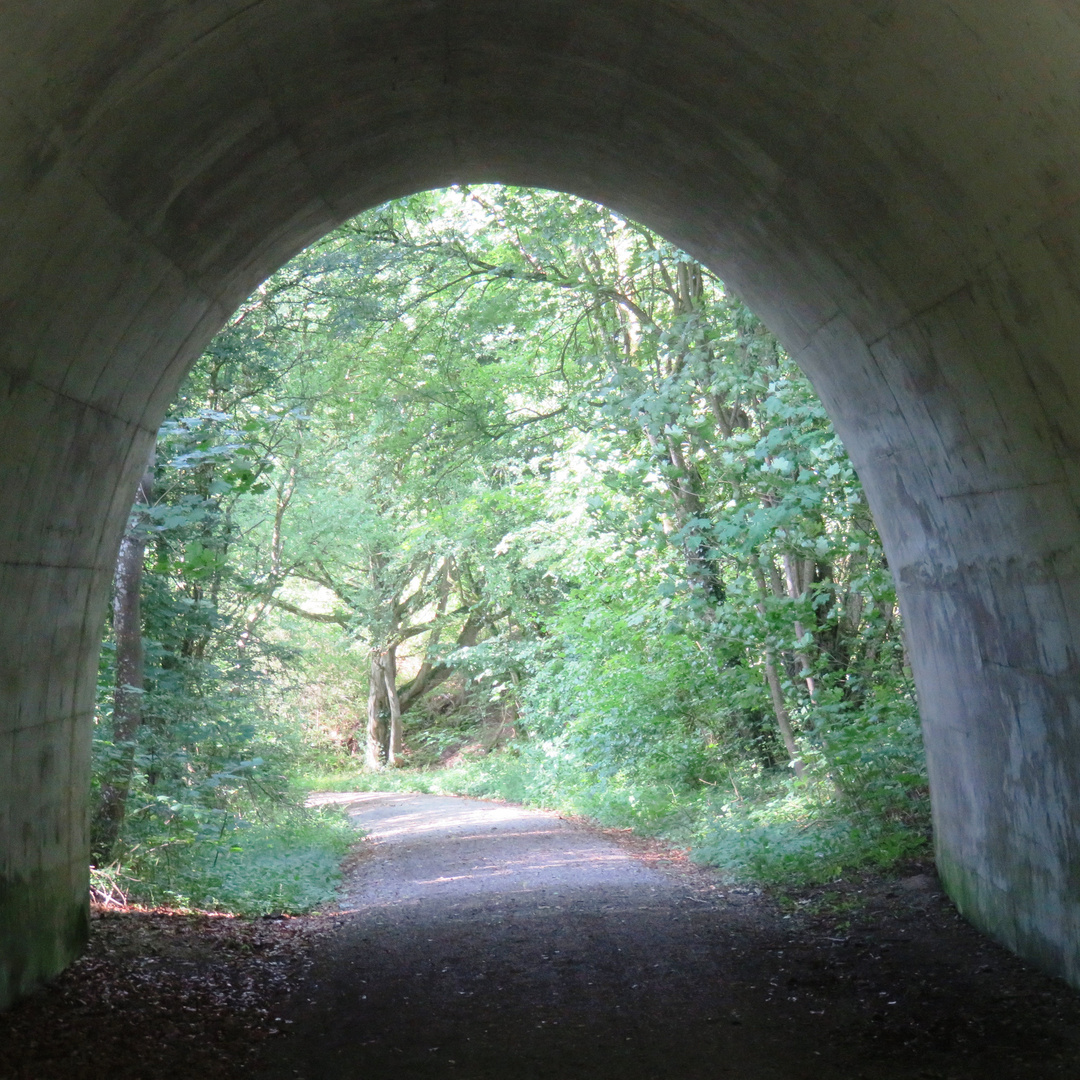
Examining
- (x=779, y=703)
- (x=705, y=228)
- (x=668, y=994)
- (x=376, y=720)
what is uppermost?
(x=705, y=228)

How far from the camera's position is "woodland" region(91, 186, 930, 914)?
28.2 feet

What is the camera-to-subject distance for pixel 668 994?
5422 mm

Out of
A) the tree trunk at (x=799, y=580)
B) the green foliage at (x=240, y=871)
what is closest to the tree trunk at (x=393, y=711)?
the green foliage at (x=240, y=871)

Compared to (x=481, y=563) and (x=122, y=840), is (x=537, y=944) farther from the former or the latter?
(x=481, y=563)

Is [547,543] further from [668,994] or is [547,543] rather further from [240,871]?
[668,994]

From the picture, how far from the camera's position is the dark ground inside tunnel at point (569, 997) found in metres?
4.42

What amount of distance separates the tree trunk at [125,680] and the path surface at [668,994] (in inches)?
72.8

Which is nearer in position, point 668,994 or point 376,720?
point 668,994

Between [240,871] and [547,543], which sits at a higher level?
[547,543]

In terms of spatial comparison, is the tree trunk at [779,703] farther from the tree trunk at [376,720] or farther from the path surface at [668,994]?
the tree trunk at [376,720]

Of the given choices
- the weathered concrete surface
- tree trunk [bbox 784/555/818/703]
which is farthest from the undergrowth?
tree trunk [bbox 784/555/818/703]

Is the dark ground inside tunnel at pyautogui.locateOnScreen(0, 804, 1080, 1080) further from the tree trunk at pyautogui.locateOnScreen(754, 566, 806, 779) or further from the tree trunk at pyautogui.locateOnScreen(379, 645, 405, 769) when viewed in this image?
the tree trunk at pyautogui.locateOnScreen(379, 645, 405, 769)

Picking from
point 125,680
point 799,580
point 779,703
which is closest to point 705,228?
point 125,680

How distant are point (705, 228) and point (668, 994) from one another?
15.1ft
